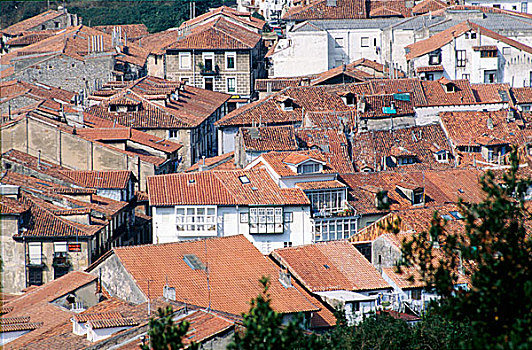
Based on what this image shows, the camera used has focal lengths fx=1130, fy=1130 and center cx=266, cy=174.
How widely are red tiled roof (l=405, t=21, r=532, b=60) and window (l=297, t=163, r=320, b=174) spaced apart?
3083cm

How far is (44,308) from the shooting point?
4100 centimetres

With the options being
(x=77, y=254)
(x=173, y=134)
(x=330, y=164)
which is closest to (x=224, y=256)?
(x=77, y=254)

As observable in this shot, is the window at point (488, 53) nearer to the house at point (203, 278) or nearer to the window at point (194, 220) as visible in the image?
the window at point (194, 220)

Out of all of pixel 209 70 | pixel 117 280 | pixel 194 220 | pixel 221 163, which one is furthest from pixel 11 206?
pixel 209 70

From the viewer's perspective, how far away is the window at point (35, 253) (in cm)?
5041

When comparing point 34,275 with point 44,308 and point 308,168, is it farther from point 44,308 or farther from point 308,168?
point 308,168

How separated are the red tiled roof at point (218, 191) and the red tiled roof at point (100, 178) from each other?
381cm

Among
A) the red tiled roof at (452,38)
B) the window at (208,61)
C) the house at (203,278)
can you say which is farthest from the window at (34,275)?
the window at (208,61)

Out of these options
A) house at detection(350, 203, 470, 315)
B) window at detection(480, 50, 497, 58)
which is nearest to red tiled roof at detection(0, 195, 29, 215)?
house at detection(350, 203, 470, 315)

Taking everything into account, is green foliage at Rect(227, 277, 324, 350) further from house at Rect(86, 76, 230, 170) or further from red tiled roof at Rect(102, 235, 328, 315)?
house at Rect(86, 76, 230, 170)

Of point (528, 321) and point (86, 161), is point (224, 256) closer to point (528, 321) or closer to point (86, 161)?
point (86, 161)

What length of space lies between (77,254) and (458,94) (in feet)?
111

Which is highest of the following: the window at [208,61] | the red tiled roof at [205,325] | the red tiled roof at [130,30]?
the red tiled roof at [130,30]

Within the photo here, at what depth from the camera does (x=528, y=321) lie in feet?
69.9
